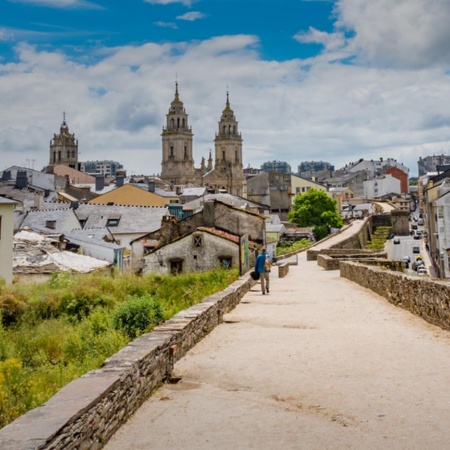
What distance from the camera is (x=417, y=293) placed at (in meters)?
13.0

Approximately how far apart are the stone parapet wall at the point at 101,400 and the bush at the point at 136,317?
1.23 metres

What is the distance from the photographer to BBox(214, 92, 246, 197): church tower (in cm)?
16848

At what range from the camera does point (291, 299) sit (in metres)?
17.8

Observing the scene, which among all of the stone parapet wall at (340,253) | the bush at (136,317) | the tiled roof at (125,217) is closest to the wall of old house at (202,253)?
the stone parapet wall at (340,253)

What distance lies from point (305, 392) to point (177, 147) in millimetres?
172149

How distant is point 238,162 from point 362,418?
174 metres

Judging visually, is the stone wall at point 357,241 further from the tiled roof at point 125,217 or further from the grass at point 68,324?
the grass at point 68,324

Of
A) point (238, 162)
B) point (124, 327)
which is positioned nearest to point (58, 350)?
point (124, 327)

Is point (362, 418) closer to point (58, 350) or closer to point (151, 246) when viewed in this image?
point (58, 350)

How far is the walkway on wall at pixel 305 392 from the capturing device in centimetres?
538

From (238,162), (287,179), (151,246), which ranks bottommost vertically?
(151,246)

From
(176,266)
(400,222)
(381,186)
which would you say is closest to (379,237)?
(400,222)

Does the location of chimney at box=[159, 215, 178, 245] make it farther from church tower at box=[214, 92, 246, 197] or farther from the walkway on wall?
church tower at box=[214, 92, 246, 197]

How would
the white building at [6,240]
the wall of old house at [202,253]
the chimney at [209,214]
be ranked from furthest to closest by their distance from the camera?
1. the chimney at [209,214]
2. the wall of old house at [202,253]
3. the white building at [6,240]
